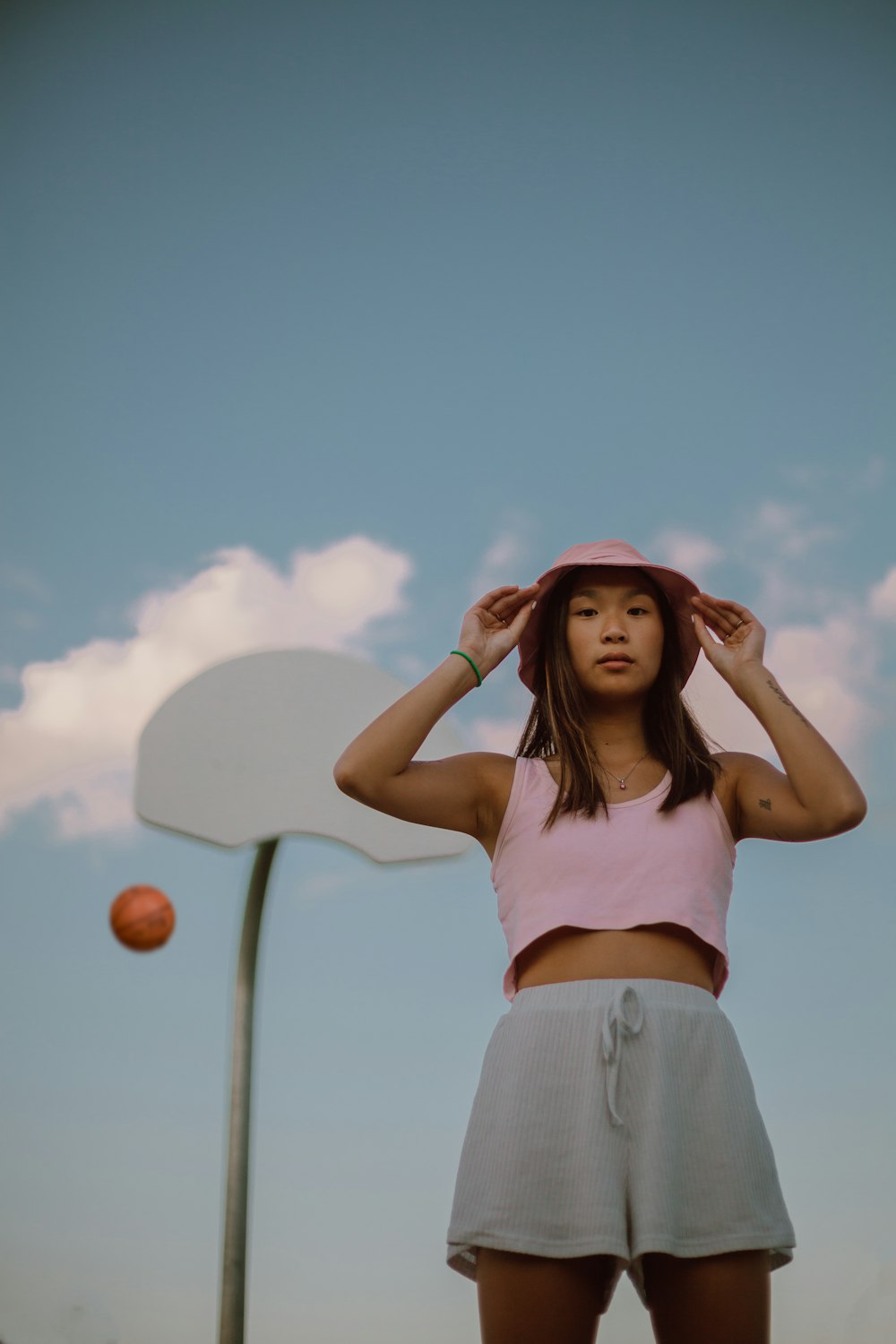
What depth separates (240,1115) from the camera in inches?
124

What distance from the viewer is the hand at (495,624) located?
143 centimetres

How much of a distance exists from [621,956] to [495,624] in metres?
0.45

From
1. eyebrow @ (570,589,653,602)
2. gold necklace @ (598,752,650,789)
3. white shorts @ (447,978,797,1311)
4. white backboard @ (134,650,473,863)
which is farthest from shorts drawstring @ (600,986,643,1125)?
white backboard @ (134,650,473,863)

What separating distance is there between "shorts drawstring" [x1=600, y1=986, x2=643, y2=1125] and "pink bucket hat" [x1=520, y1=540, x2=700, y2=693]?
0.46 metres

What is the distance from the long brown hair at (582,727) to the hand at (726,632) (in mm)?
48

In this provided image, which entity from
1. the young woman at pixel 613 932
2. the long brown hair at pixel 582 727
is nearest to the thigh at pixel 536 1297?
the young woman at pixel 613 932

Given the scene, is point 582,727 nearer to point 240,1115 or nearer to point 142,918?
point 142,918

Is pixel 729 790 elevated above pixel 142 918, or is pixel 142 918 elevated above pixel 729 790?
pixel 142 918

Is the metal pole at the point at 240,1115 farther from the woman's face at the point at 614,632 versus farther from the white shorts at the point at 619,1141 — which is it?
the woman's face at the point at 614,632

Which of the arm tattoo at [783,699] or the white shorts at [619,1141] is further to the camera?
the arm tattoo at [783,699]

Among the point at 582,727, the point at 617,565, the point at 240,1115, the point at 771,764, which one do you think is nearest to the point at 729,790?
the point at 771,764

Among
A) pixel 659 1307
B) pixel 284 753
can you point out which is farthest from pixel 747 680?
pixel 284 753

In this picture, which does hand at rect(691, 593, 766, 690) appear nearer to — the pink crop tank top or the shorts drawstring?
the pink crop tank top

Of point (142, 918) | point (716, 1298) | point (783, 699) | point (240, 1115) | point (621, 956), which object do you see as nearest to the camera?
point (716, 1298)
